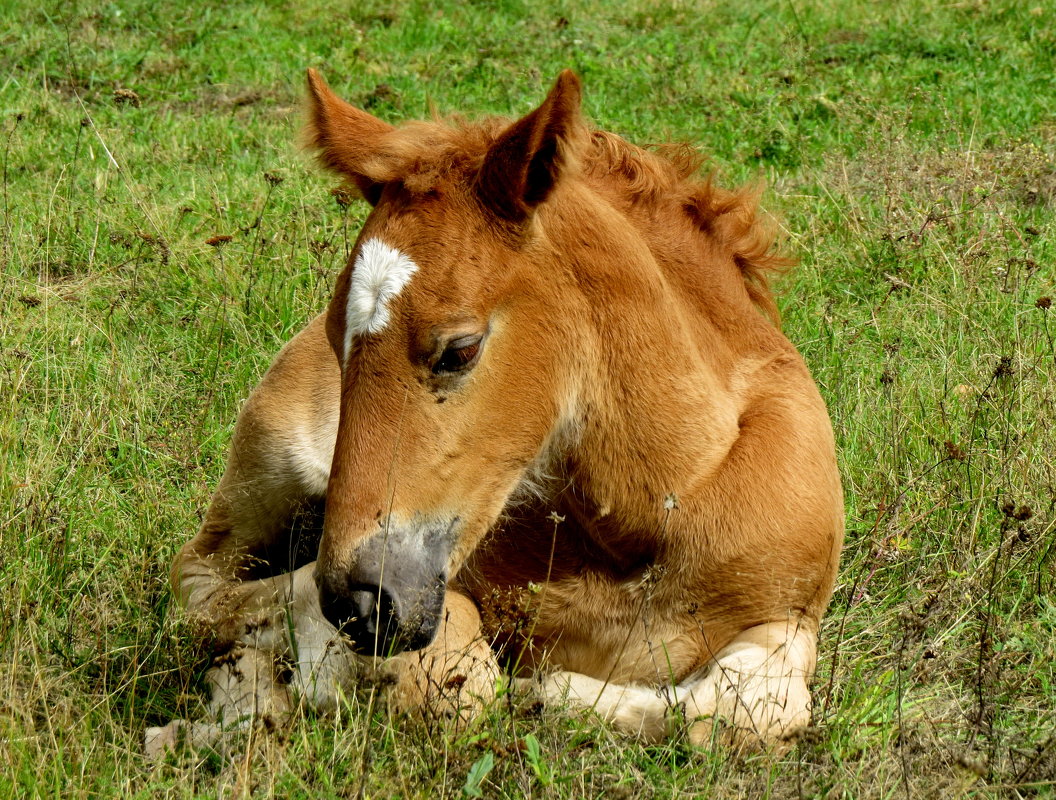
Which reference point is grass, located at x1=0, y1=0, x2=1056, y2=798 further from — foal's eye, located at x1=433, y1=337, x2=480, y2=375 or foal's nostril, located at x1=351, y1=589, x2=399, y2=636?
foal's eye, located at x1=433, y1=337, x2=480, y2=375

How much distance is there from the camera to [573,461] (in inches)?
139

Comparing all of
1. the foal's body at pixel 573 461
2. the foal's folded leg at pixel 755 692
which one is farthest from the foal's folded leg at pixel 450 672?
the foal's folded leg at pixel 755 692

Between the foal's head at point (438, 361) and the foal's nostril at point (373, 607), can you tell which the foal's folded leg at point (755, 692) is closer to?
the foal's head at point (438, 361)

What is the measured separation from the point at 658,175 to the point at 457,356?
4.02 ft

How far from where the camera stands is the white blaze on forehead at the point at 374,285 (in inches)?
121

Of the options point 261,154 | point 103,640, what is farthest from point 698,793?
point 261,154

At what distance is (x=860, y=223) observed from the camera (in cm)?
660

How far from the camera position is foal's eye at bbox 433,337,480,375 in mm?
3078

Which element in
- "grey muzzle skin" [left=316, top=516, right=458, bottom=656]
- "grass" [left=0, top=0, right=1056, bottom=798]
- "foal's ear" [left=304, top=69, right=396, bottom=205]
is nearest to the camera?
"grey muzzle skin" [left=316, top=516, right=458, bottom=656]

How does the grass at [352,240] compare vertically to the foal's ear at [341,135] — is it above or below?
below

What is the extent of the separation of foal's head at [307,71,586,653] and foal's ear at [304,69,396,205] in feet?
0.39

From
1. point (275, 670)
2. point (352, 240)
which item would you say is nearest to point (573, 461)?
point (275, 670)

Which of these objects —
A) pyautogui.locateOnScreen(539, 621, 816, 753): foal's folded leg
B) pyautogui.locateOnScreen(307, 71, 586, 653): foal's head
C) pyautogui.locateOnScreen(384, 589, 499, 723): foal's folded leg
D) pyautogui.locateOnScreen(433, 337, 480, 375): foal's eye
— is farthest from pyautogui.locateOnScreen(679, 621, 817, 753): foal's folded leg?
pyautogui.locateOnScreen(433, 337, 480, 375): foal's eye

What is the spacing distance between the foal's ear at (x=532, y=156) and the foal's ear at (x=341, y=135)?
41cm
